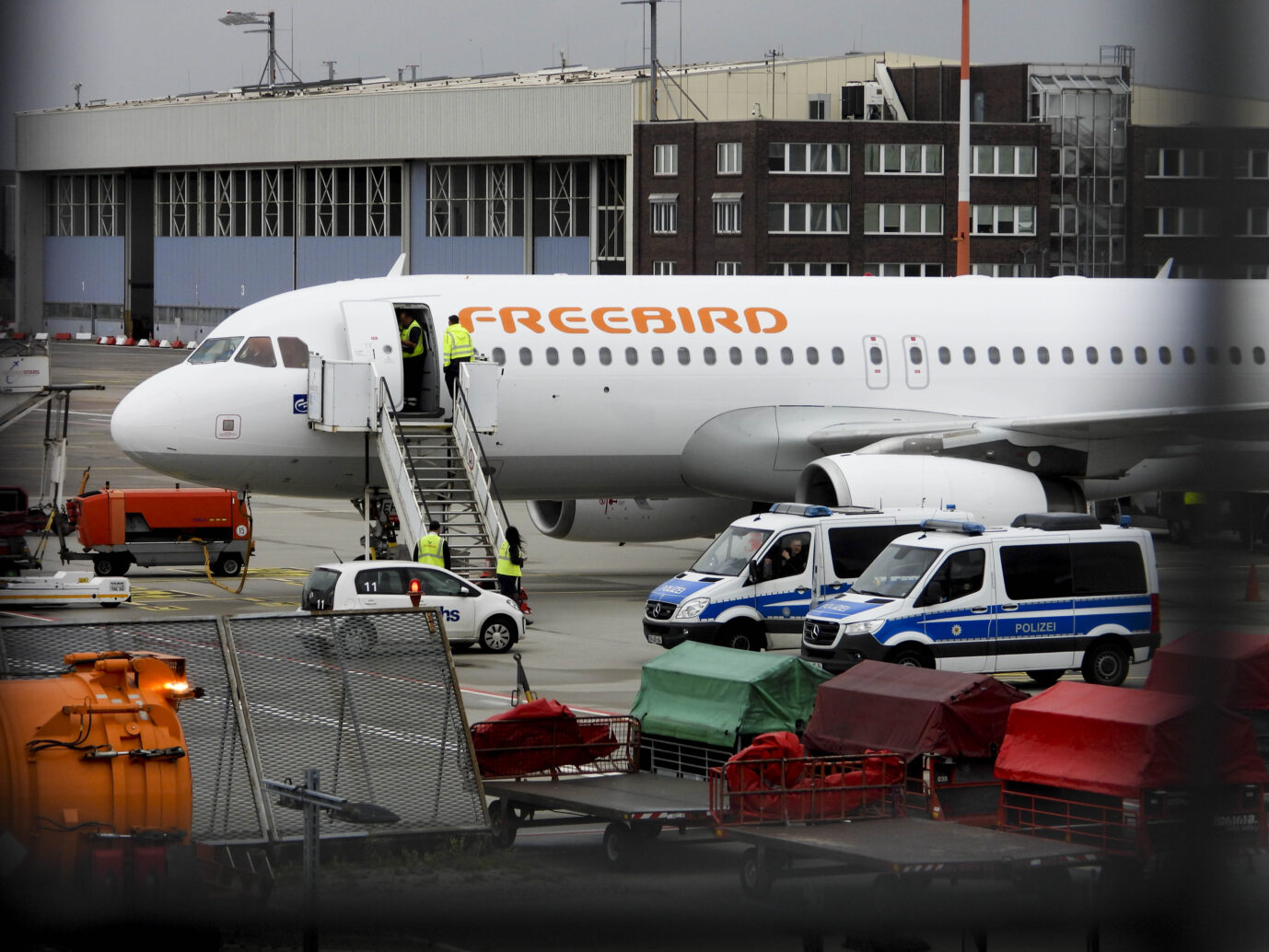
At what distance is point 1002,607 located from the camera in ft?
70.8

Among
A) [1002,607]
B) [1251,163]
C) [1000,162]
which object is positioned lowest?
[1002,607]

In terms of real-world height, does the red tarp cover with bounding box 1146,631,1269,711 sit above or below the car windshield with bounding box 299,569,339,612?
above

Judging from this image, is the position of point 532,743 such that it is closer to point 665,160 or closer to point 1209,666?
point 1209,666

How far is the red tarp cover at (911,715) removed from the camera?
14406 millimetres

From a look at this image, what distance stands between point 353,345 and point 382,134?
2450 inches

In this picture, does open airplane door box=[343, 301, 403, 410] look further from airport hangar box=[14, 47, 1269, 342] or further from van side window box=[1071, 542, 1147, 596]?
airport hangar box=[14, 47, 1269, 342]

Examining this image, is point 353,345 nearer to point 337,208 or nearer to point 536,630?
point 536,630

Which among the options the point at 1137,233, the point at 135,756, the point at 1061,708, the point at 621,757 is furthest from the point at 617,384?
the point at 1137,233

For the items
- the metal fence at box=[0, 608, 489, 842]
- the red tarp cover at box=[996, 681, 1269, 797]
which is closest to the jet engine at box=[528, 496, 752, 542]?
the metal fence at box=[0, 608, 489, 842]

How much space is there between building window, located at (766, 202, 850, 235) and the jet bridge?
6252cm

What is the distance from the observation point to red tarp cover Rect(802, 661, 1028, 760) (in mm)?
14406

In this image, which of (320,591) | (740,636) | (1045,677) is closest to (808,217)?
(320,591)

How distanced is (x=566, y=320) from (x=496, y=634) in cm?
603

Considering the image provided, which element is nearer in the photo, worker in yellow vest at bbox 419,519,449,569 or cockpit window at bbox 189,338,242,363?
worker in yellow vest at bbox 419,519,449,569
